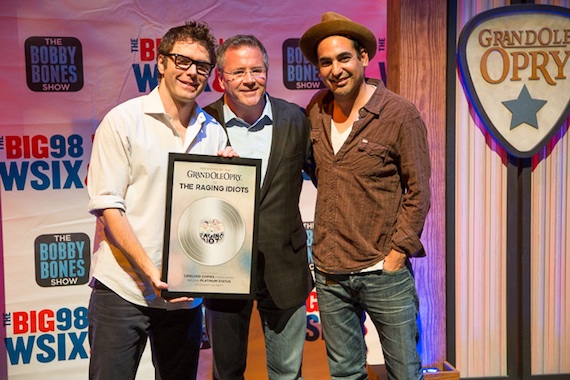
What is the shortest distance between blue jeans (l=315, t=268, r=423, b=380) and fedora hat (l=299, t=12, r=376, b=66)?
99 centimetres

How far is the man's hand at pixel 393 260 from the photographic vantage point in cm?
260

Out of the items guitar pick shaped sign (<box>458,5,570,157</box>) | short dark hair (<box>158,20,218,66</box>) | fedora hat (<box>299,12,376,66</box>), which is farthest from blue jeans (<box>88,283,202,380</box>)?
guitar pick shaped sign (<box>458,5,570,157</box>)

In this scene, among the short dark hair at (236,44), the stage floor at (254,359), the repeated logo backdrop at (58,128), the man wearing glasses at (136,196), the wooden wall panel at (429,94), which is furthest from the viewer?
the stage floor at (254,359)

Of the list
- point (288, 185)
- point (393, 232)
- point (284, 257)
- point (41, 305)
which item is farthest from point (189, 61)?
point (41, 305)

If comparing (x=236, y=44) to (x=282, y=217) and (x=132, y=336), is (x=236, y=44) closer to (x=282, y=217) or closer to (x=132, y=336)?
(x=282, y=217)

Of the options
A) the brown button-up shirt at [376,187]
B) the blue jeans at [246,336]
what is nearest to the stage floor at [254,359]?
the blue jeans at [246,336]

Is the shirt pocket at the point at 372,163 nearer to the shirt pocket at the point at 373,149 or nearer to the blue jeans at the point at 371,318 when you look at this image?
the shirt pocket at the point at 373,149

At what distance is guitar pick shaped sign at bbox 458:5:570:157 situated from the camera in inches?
135

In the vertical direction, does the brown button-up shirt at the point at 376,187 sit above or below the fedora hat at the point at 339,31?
below

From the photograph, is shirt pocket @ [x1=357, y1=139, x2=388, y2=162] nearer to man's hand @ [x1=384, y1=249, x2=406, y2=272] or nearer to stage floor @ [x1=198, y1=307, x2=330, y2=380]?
man's hand @ [x1=384, y1=249, x2=406, y2=272]

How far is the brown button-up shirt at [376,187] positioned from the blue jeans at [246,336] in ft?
1.01

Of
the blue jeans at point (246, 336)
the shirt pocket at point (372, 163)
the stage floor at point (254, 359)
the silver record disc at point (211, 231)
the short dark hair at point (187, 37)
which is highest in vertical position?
the short dark hair at point (187, 37)

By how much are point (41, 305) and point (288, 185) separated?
6.14 feet

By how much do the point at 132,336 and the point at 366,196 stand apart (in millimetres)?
1112
